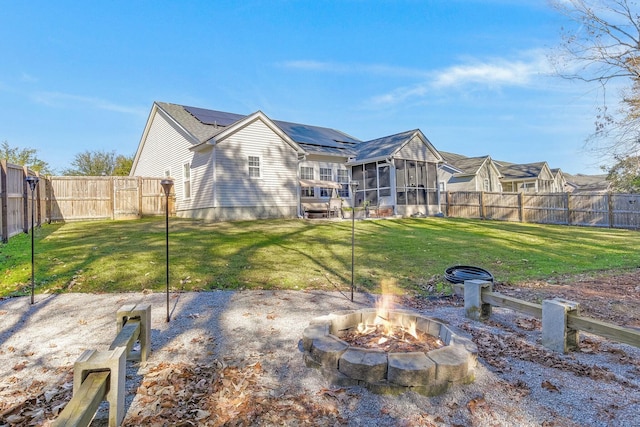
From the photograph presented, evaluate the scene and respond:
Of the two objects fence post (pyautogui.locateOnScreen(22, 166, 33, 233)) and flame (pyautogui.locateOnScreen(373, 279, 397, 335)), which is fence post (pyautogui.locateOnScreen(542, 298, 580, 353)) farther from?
fence post (pyautogui.locateOnScreen(22, 166, 33, 233))

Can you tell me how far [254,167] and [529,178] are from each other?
89.9ft

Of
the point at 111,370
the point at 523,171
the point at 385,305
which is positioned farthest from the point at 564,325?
the point at 523,171

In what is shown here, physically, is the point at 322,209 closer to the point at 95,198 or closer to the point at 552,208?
the point at 95,198

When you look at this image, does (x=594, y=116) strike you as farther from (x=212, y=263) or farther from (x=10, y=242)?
A: (x=10, y=242)

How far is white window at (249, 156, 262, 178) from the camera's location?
16219 millimetres

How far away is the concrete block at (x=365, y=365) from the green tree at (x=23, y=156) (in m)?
36.1

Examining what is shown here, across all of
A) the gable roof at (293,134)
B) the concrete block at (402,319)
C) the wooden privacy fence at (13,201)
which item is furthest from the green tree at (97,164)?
the concrete block at (402,319)

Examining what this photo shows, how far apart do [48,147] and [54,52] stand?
57.6ft

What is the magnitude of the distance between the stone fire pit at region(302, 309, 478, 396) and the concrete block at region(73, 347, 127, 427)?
1592mm

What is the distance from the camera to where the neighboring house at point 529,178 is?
30.8 meters

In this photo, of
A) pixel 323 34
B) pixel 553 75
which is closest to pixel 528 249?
pixel 553 75

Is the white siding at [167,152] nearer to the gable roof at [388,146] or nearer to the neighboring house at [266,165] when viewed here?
the neighboring house at [266,165]

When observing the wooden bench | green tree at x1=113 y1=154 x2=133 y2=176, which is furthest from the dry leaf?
green tree at x1=113 y1=154 x2=133 y2=176

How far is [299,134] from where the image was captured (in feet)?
72.0
